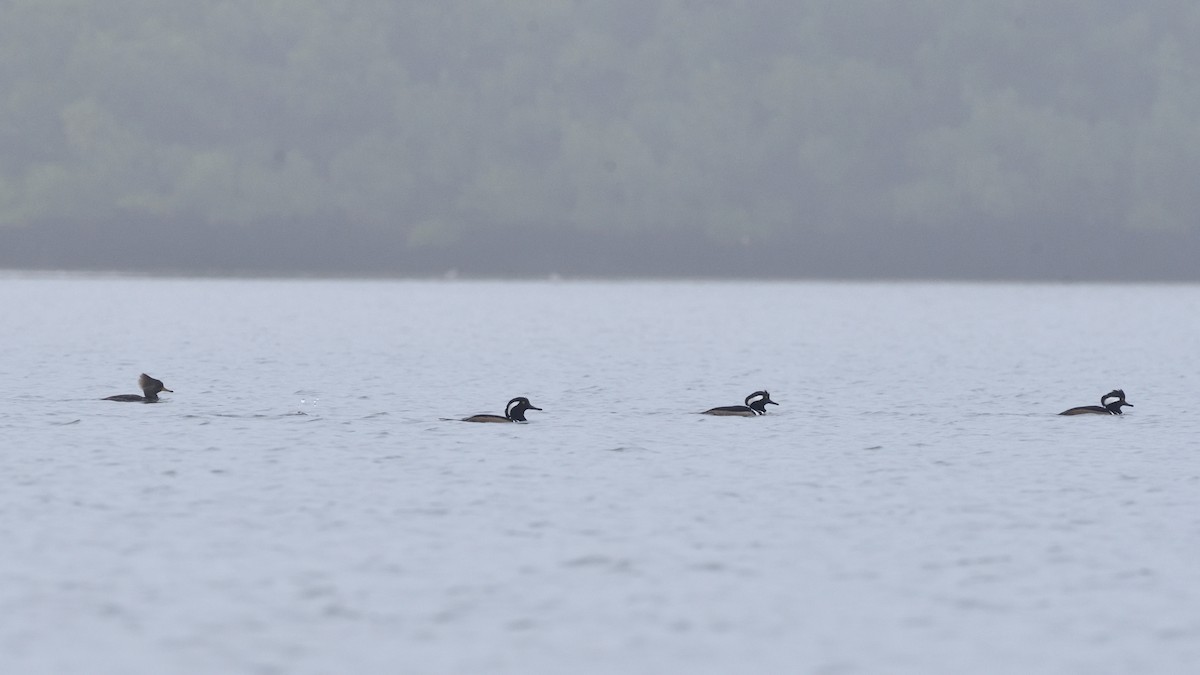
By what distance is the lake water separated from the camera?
18141mm

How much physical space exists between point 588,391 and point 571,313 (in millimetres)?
98955

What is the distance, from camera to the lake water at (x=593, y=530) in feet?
59.5

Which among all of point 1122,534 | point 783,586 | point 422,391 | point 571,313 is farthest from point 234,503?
point 571,313

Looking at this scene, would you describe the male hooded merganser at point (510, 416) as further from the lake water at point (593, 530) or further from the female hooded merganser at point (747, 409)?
the female hooded merganser at point (747, 409)

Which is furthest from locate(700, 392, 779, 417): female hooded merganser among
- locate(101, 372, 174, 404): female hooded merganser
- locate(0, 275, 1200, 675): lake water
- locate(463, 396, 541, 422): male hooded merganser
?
locate(101, 372, 174, 404): female hooded merganser

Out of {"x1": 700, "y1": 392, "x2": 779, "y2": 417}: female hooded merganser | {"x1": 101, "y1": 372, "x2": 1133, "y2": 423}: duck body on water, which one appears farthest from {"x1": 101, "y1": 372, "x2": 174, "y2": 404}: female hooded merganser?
{"x1": 700, "y1": 392, "x2": 779, "y2": 417}: female hooded merganser

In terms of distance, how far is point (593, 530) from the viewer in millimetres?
24984

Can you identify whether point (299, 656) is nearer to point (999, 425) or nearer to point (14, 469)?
point (14, 469)

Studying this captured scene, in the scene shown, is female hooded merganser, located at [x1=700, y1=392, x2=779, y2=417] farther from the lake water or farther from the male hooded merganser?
the male hooded merganser

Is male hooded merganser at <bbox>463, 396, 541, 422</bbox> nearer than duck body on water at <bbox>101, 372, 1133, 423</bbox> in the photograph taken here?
Yes

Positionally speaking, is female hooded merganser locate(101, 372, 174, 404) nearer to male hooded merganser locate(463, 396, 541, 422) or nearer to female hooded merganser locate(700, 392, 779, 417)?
male hooded merganser locate(463, 396, 541, 422)

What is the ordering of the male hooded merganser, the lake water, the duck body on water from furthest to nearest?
the duck body on water
the male hooded merganser
the lake water

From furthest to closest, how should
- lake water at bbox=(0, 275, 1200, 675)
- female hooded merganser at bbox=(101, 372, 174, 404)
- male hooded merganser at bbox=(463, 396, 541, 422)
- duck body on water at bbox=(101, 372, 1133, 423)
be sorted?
female hooded merganser at bbox=(101, 372, 174, 404)
duck body on water at bbox=(101, 372, 1133, 423)
male hooded merganser at bbox=(463, 396, 541, 422)
lake water at bbox=(0, 275, 1200, 675)

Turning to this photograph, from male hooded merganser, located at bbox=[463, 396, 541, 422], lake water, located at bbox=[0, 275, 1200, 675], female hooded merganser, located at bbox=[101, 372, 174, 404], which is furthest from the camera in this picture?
female hooded merganser, located at bbox=[101, 372, 174, 404]
